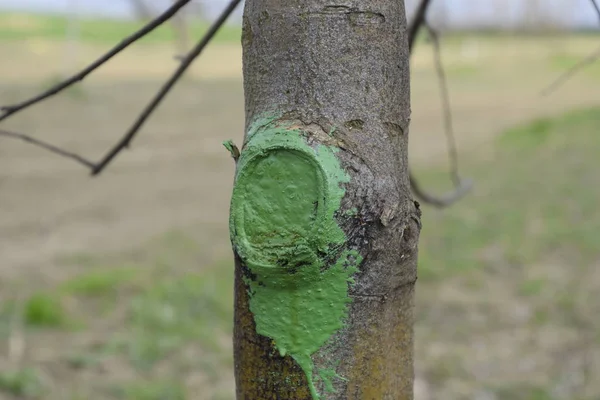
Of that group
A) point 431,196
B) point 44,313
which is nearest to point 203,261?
point 44,313

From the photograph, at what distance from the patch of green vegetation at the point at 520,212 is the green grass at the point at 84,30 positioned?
12.6m

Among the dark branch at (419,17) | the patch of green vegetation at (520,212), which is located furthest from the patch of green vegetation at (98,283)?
the dark branch at (419,17)

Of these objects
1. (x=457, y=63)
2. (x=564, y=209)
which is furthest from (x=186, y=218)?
(x=457, y=63)

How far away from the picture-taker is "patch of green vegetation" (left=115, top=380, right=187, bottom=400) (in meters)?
2.88

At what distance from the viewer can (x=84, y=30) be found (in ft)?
79.9

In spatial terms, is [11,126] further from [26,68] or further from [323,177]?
[323,177]

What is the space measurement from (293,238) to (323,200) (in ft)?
0.15

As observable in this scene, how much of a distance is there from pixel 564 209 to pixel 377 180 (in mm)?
5131

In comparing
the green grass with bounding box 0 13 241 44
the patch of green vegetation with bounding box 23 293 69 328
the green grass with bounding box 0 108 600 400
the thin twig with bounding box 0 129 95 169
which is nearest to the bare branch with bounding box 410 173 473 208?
the thin twig with bounding box 0 129 95 169

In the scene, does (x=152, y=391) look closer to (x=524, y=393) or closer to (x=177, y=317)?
(x=177, y=317)

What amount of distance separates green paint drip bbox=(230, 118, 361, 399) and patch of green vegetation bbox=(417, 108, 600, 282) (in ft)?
11.9

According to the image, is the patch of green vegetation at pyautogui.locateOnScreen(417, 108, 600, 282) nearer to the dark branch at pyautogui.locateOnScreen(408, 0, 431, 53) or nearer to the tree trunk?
the dark branch at pyautogui.locateOnScreen(408, 0, 431, 53)

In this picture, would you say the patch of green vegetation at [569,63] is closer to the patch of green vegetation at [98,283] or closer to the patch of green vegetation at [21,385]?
the patch of green vegetation at [98,283]

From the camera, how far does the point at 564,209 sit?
210 inches
